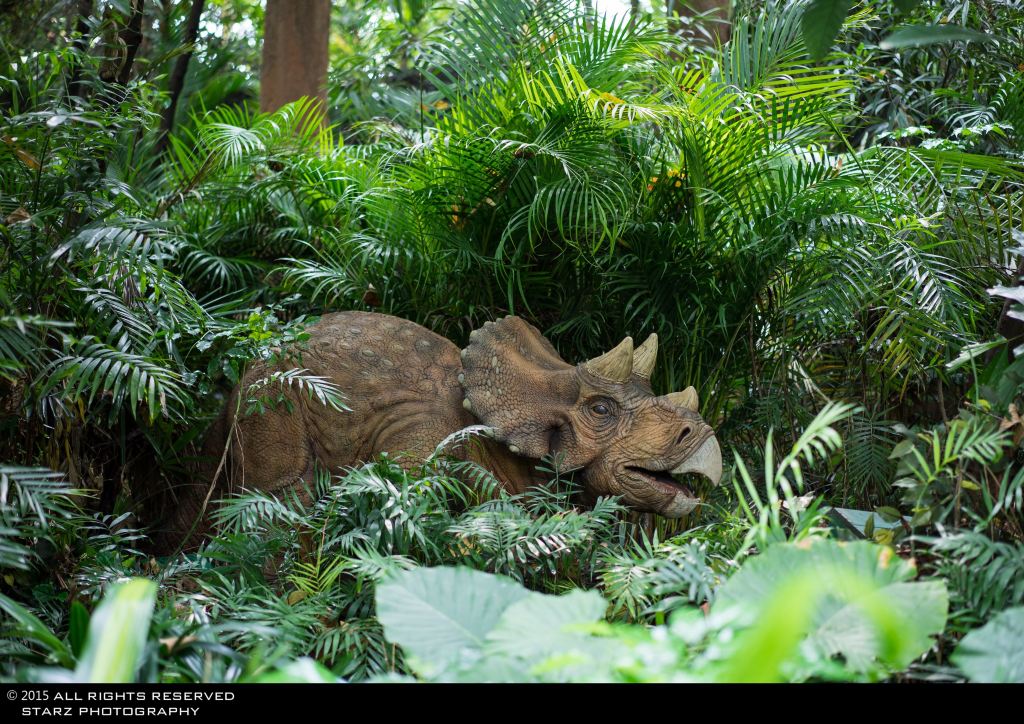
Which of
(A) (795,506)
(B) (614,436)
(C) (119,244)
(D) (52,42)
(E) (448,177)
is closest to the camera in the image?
(A) (795,506)

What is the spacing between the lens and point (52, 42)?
6.41 meters

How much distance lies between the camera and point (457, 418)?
12.4 ft

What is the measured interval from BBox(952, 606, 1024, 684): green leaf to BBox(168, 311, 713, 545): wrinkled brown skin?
1.45 metres

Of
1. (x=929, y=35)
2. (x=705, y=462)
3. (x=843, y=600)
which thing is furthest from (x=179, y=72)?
(x=843, y=600)

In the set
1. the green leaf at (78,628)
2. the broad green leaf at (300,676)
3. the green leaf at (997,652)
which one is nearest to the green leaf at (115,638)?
the broad green leaf at (300,676)

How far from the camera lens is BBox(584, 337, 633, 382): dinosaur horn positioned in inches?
140

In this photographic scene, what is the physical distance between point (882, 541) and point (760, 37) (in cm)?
255

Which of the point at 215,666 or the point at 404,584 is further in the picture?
the point at 215,666

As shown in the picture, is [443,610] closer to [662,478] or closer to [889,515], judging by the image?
[662,478]

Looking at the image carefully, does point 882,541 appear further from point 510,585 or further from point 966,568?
point 510,585

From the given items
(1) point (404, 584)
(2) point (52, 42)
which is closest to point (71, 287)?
(1) point (404, 584)

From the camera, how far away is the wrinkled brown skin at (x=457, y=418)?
11.6 feet

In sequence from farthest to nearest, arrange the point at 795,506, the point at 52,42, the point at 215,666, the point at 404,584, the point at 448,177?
the point at 52,42 < the point at 448,177 < the point at 795,506 < the point at 215,666 < the point at 404,584

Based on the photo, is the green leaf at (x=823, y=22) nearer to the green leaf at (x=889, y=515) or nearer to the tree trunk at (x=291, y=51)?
the green leaf at (x=889, y=515)
